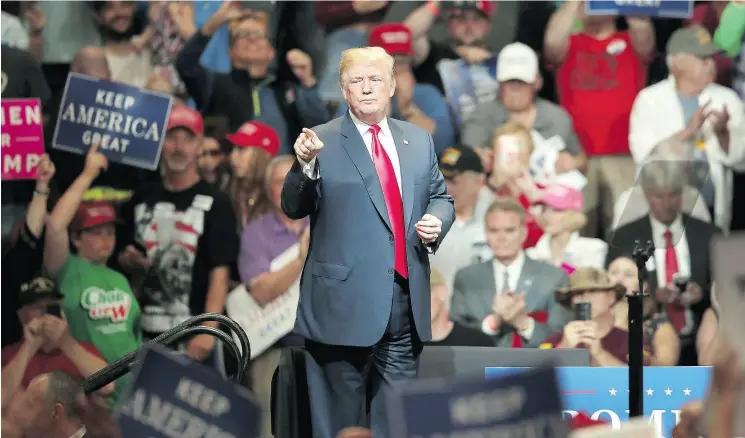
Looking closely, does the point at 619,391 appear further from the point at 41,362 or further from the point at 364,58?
the point at 41,362

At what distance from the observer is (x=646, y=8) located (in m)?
6.44

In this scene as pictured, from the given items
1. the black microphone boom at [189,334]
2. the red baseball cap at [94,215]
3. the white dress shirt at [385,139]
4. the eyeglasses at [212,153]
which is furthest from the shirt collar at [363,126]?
the red baseball cap at [94,215]

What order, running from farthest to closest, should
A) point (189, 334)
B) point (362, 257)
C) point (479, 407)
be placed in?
point (189, 334), point (362, 257), point (479, 407)

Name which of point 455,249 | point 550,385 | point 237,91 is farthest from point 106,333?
point 550,385

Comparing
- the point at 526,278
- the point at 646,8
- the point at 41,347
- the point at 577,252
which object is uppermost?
the point at 646,8

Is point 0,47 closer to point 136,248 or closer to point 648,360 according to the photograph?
point 136,248

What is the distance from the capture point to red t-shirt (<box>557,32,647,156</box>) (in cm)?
646

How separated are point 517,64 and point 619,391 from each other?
2384mm

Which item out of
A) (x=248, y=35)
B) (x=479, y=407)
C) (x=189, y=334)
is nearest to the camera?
(x=479, y=407)

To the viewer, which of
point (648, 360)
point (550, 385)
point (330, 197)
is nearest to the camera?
point (550, 385)

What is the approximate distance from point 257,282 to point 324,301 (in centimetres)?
241

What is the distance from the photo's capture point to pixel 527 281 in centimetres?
648

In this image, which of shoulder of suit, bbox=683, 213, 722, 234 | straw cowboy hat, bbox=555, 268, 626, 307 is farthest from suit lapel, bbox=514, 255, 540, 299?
shoulder of suit, bbox=683, 213, 722, 234

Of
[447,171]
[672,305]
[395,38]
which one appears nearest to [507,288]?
[447,171]
